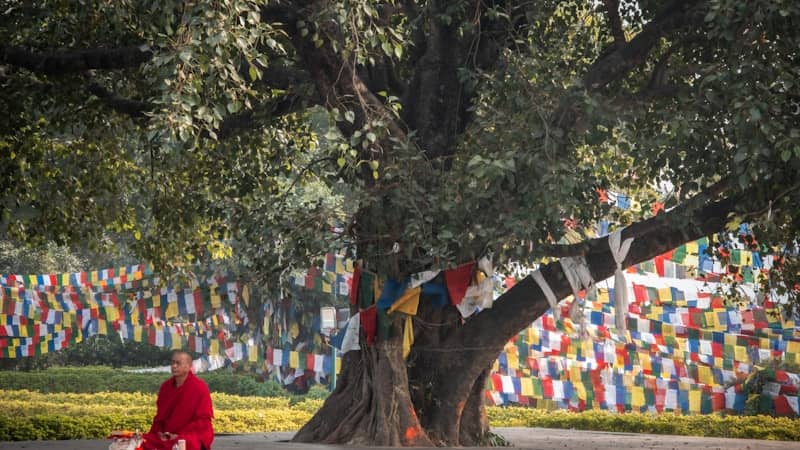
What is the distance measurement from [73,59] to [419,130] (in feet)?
12.7

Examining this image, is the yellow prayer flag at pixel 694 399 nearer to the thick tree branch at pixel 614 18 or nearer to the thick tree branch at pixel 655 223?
the thick tree branch at pixel 655 223

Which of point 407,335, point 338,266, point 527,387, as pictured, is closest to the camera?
point 407,335

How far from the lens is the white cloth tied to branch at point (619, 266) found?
12266 millimetres

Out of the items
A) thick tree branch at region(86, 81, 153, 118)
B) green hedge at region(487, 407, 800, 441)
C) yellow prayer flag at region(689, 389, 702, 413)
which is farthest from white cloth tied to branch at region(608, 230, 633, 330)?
yellow prayer flag at region(689, 389, 702, 413)

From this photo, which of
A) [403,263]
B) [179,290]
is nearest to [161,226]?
[403,263]

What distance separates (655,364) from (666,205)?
9.67m

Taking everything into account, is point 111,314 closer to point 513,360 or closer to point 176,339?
point 176,339

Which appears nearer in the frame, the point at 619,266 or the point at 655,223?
the point at 655,223

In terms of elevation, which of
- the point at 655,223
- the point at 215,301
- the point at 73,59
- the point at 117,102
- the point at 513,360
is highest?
the point at 73,59

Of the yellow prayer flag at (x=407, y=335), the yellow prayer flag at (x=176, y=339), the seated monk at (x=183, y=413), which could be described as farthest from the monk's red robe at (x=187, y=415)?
the yellow prayer flag at (x=176, y=339)

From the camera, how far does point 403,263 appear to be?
12.4m

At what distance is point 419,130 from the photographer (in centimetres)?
1288

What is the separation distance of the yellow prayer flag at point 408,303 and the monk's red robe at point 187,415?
4689mm

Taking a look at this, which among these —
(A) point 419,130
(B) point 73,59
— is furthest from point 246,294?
(B) point 73,59
